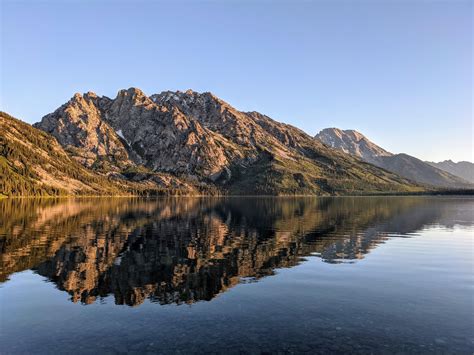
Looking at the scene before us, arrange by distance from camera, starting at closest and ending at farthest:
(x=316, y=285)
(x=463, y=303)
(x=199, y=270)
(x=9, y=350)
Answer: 1. (x=9, y=350)
2. (x=463, y=303)
3. (x=316, y=285)
4. (x=199, y=270)

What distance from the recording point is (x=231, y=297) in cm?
4103

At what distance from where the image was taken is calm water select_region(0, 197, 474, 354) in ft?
94.9

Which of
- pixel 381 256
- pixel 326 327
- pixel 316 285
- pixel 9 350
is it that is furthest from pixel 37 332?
pixel 381 256

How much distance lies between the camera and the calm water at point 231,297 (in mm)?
28922

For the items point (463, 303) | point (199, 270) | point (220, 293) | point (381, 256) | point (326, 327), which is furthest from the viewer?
point (381, 256)

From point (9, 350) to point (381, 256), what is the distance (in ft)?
198

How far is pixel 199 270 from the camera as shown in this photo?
176 feet

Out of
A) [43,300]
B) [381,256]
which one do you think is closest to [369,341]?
[43,300]

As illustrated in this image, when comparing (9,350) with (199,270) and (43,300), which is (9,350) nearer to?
(43,300)

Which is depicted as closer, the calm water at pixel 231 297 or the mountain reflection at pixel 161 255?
the calm water at pixel 231 297

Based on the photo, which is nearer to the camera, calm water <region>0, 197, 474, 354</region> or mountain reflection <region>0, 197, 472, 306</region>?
calm water <region>0, 197, 474, 354</region>

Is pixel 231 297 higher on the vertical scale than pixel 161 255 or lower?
lower

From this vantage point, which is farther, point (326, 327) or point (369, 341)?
point (326, 327)

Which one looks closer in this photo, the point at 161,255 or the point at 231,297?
the point at 231,297
